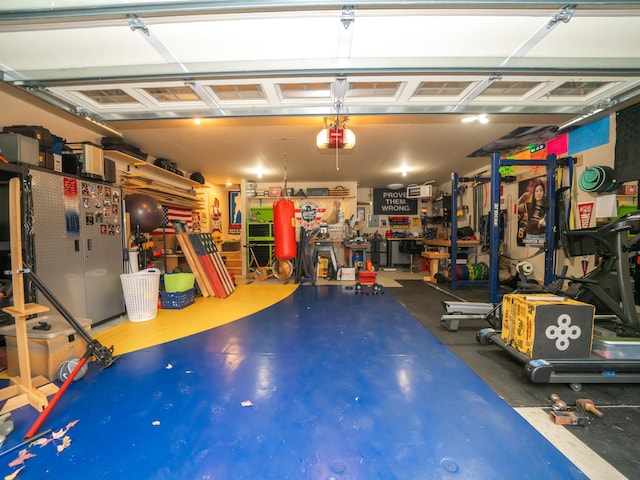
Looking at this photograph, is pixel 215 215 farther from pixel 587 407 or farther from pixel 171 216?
pixel 587 407

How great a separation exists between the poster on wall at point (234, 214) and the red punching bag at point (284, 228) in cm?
→ 355

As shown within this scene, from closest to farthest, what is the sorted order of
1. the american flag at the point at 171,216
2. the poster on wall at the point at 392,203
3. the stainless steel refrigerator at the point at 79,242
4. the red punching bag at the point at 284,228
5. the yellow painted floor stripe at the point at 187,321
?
the stainless steel refrigerator at the point at 79,242, the yellow painted floor stripe at the point at 187,321, the red punching bag at the point at 284,228, the american flag at the point at 171,216, the poster on wall at the point at 392,203

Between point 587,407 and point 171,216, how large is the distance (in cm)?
660

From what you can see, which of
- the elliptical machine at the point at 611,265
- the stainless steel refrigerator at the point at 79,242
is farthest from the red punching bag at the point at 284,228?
the elliptical machine at the point at 611,265

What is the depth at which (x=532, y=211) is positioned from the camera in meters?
4.20

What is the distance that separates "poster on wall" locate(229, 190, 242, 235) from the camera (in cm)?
777

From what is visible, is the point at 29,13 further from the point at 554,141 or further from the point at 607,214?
the point at 554,141

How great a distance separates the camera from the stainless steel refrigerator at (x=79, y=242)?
2297 mm

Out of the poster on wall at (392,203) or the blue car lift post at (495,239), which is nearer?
the blue car lift post at (495,239)

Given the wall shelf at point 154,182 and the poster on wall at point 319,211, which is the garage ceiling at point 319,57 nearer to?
the wall shelf at point 154,182

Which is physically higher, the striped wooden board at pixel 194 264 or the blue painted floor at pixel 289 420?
the striped wooden board at pixel 194 264

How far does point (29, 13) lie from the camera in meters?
1.38

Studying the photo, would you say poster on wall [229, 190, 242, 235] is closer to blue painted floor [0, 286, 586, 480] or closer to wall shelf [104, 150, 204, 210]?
wall shelf [104, 150, 204, 210]

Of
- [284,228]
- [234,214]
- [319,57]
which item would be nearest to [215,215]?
[234,214]
